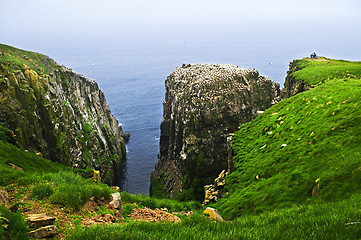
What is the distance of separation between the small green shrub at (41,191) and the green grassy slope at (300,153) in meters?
13.0

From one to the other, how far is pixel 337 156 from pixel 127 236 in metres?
15.3

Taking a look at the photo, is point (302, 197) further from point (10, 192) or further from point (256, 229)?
point (10, 192)

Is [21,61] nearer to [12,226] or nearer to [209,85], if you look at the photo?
[209,85]

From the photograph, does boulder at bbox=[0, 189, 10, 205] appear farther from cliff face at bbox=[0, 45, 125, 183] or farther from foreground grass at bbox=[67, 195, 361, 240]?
cliff face at bbox=[0, 45, 125, 183]

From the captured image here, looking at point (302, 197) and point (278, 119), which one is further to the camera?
point (278, 119)

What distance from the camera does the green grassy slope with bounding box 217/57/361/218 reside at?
15156 mm

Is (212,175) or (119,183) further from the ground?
(212,175)

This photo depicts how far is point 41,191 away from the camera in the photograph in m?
13.6

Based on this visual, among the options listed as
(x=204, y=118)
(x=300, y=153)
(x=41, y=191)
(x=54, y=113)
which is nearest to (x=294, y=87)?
(x=204, y=118)

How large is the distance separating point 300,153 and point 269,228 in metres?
13.0

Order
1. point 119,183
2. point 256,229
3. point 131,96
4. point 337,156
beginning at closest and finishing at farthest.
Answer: point 256,229
point 337,156
point 119,183
point 131,96

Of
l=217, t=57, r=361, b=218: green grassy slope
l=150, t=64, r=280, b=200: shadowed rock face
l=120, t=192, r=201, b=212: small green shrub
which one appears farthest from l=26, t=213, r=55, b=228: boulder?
l=150, t=64, r=280, b=200: shadowed rock face

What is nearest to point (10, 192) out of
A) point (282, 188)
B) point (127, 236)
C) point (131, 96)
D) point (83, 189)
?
point (83, 189)

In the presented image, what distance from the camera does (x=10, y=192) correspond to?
1356 centimetres
